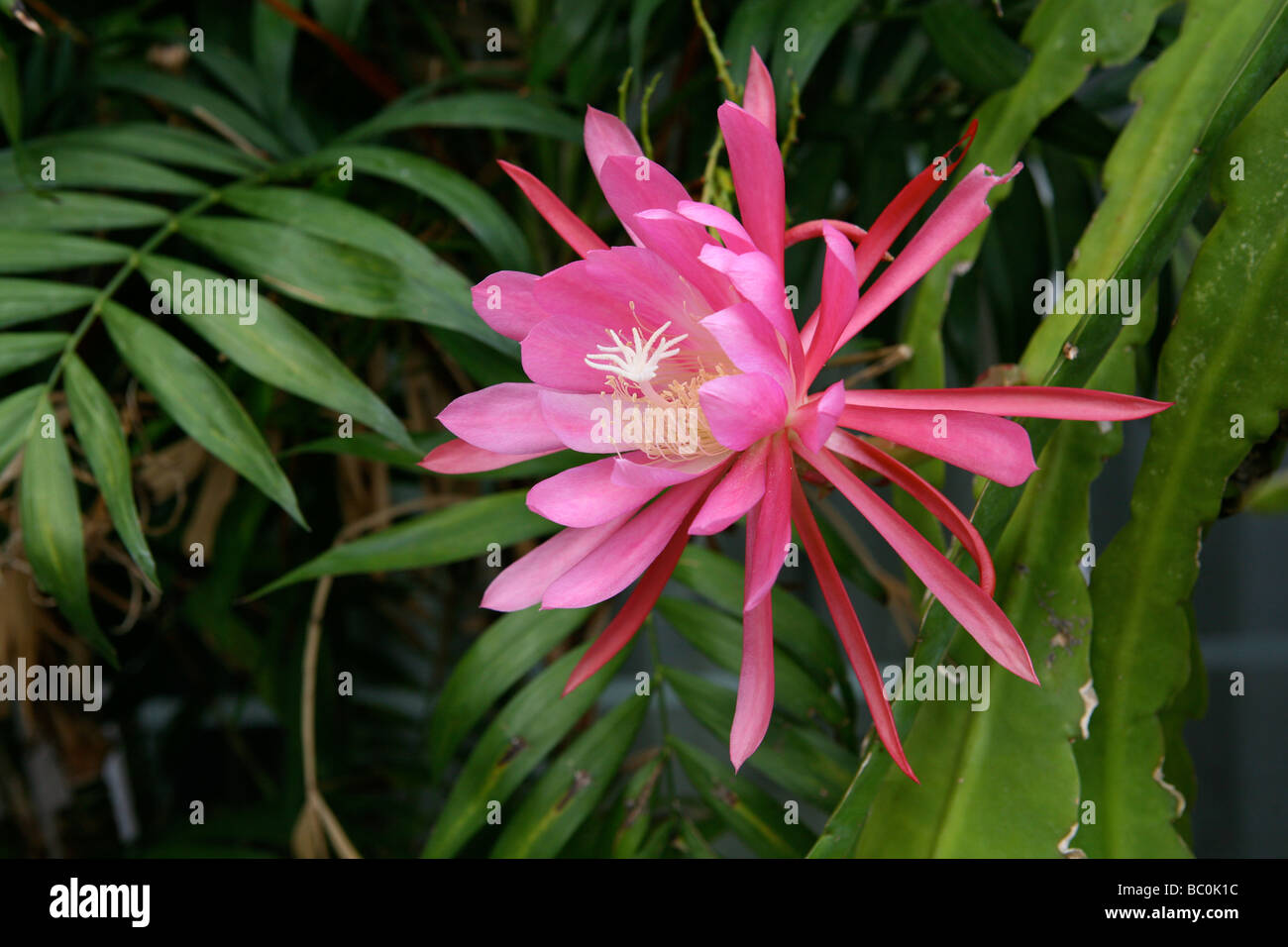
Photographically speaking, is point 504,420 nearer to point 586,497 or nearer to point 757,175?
point 586,497

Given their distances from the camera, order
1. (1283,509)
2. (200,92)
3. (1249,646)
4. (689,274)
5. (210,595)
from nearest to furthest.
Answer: (1283,509)
(689,274)
(200,92)
(210,595)
(1249,646)

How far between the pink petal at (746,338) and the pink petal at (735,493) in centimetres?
4

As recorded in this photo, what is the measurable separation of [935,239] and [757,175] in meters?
0.09

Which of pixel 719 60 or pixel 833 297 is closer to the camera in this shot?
pixel 833 297

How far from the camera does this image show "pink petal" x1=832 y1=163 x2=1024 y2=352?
1.17ft

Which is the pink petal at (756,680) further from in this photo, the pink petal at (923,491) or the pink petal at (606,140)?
the pink petal at (606,140)

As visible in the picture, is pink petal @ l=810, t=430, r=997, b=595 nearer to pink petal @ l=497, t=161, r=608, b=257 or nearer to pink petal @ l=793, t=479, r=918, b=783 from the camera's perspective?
pink petal @ l=793, t=479, r=918, b=783

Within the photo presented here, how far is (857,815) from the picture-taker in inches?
16.8

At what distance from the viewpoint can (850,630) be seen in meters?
0.38

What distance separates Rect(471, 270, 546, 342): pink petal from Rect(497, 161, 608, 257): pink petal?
0.03 meters

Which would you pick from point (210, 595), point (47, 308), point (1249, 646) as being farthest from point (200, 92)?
point (1249, 646)

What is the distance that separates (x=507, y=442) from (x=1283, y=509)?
0.30 metres

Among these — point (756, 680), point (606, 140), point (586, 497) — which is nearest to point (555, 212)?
point (606, 140)
